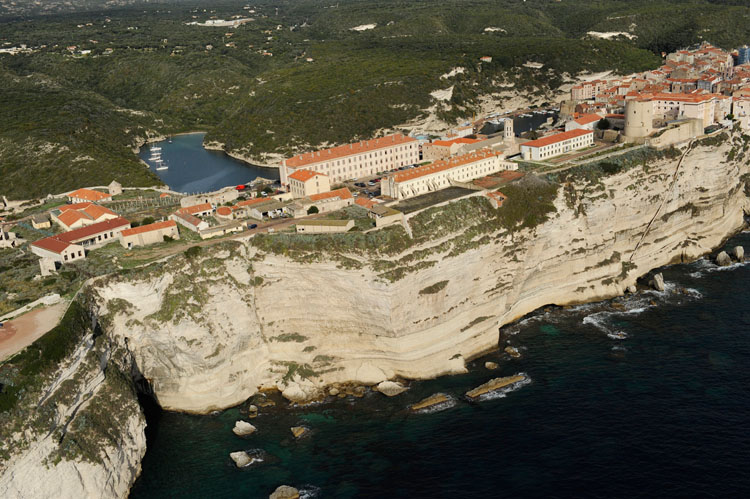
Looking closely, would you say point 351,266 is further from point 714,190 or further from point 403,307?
point 714,190

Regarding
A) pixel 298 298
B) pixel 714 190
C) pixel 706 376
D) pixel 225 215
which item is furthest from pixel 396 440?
pixel 714 190

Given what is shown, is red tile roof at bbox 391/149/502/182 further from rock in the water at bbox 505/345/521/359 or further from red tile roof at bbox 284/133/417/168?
rock in the water at bbox 505/345/521/359

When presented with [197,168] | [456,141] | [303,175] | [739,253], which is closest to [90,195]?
[303,175]

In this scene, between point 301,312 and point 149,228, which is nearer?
point 301,312

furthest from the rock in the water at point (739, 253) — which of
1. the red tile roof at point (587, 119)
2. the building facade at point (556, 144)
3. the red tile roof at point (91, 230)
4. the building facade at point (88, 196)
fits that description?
the building facade at point (88, 196)

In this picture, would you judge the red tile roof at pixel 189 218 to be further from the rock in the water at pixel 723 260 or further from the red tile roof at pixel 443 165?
the rock in the water at pixel 723 260

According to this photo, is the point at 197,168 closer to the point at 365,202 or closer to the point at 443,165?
the point at 365,202
